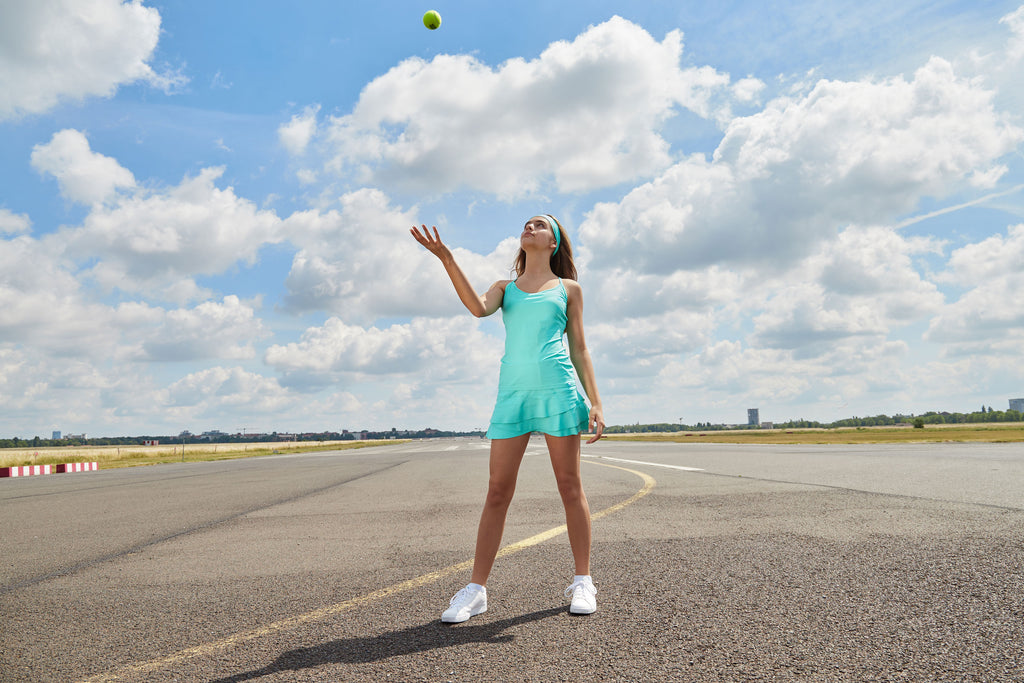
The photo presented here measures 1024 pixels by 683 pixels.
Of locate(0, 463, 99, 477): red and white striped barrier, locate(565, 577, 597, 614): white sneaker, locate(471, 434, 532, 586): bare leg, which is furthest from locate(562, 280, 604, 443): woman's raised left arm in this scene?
locate(0, 463, 99, 477): red and white striped barrier

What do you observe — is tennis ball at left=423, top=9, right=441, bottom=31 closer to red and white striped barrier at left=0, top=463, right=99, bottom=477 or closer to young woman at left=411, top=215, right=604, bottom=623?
young woman at left=411, top=215, right=604, bottom=623

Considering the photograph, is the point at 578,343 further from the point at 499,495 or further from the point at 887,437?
the point at 887,437

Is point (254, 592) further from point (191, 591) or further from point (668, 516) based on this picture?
point (668, 516)

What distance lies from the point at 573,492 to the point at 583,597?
0.54 m

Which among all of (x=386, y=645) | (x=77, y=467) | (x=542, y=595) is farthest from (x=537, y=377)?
(x=77, y=467)

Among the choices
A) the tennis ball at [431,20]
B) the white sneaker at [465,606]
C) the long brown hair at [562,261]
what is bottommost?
the white sneaker at [465,606]

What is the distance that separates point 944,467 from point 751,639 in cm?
1171

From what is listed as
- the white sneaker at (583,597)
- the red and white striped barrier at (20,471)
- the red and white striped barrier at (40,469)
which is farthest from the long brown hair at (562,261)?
the red and white striped barrier at (20,471)

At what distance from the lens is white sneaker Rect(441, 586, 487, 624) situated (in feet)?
10.7

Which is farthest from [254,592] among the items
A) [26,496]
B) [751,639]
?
[26,496]

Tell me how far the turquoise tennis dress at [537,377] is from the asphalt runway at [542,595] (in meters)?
0.99

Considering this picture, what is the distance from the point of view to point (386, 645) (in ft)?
9.67

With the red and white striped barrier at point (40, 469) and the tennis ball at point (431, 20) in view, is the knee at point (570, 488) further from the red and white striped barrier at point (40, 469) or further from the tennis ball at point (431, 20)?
the red and white striped barrier at point (40, 469)

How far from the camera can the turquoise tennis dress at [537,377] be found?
340 cm
